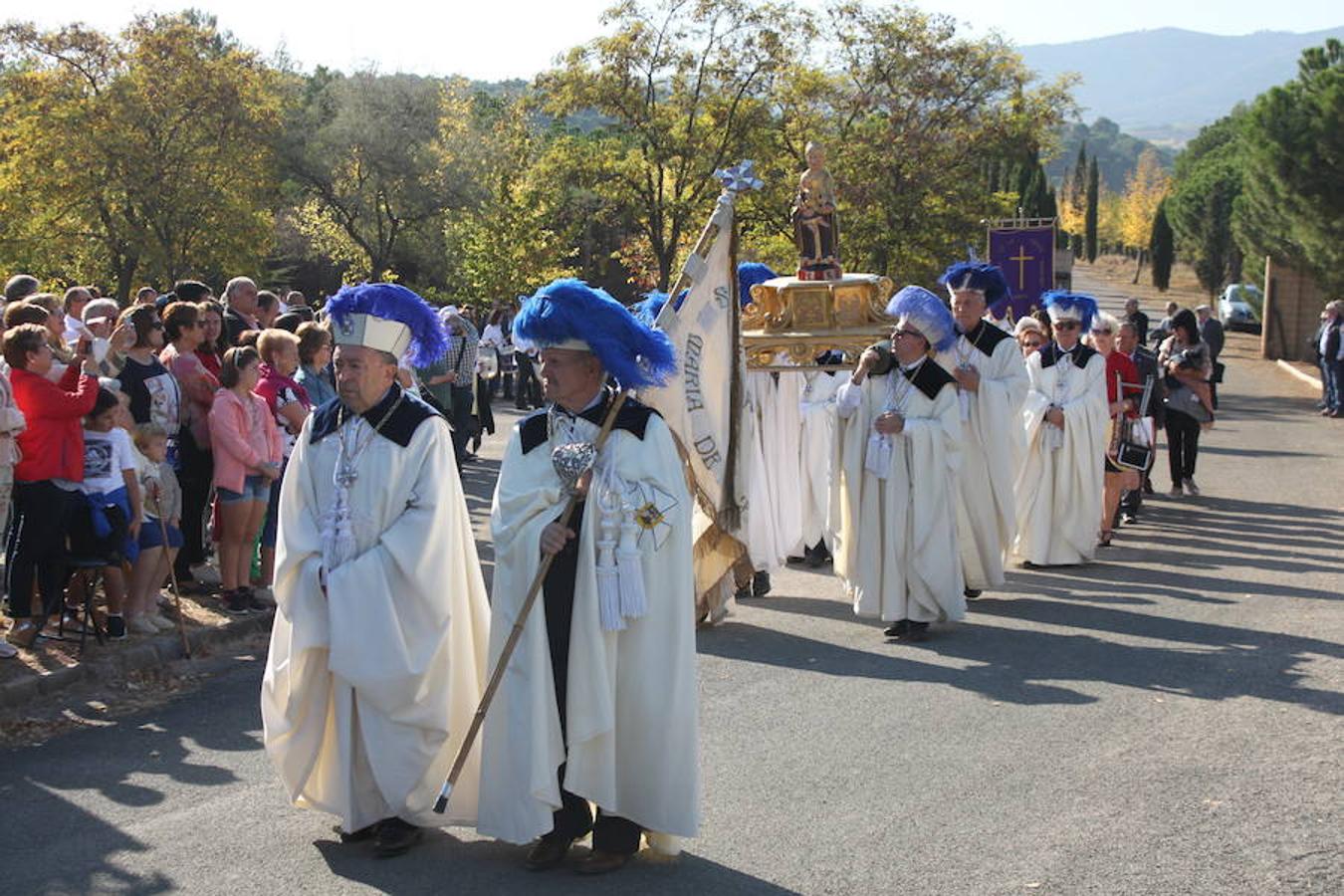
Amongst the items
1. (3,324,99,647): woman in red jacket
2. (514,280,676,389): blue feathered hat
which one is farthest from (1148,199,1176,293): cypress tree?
(514,280,676,389): blue feathered hat

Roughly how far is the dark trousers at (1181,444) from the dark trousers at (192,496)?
34.1 feet

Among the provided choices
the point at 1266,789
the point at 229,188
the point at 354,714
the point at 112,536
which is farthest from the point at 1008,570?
the point at 229,188

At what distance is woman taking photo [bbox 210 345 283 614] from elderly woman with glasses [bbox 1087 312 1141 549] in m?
6.83

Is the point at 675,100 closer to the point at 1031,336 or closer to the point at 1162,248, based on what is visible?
the point at 1031,336

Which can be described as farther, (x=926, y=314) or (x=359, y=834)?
(x=926, y=314)

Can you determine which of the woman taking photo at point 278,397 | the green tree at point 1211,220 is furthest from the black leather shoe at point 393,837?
the green tree at point 1211,220

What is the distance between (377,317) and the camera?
19.1ft

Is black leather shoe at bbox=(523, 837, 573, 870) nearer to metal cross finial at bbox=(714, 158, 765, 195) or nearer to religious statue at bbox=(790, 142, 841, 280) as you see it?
metal cross finial at bbox=(714, 158, 765, 195)

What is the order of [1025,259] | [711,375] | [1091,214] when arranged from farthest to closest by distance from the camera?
[1091,214], [1025,259], [711,375]

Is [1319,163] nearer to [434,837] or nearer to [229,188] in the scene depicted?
[229,188]

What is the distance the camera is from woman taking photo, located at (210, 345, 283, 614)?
9656mm

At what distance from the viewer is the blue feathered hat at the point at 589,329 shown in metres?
5.46

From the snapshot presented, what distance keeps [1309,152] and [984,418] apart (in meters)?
25.5

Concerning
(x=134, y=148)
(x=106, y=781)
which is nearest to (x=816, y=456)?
(x=106, y=781)
